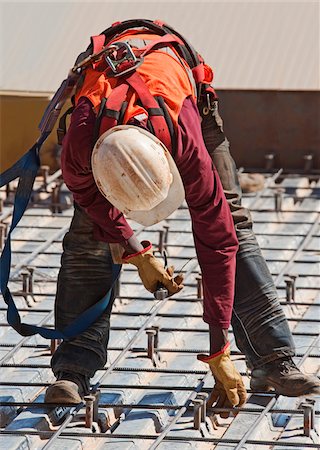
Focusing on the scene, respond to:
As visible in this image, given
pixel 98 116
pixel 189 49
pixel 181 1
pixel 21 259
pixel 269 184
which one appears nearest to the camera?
pixel 98 116

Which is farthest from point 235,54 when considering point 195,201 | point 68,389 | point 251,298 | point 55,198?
point 195,201

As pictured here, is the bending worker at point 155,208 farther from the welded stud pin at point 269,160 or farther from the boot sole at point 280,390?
the welded stud pin at point 269,160

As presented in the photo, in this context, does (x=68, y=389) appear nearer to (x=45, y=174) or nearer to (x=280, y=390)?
(x=280, y=390)

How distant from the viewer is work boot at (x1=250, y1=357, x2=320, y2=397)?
A: 649 centimetres

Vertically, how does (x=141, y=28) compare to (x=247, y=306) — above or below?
above

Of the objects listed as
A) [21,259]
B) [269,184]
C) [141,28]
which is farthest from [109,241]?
[269,184]

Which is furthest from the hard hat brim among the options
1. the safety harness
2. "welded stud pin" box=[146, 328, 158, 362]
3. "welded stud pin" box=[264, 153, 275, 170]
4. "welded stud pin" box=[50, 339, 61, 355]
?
"welded stud pin" box=[264, 153, 275, 170]

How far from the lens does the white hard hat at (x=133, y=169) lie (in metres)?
5.71

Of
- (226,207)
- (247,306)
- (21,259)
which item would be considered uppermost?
(226,207)

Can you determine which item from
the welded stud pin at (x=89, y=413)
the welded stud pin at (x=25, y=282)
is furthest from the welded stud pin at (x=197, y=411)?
the welded stud pin at (x=25, y=282)

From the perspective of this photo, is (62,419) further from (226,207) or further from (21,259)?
(21,259)

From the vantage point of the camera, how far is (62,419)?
6.36 m

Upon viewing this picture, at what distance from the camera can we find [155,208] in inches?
236

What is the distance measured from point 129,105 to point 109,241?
60cm
